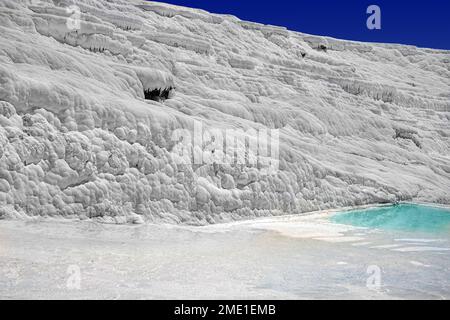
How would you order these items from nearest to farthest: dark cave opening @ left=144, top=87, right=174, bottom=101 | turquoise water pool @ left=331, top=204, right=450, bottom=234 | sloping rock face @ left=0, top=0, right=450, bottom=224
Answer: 1. sloping rock face @ left=0, top=0, right=450, bottom=224
2. turquoise water pool @ left=331, top=204, right=450, bottom=234
3. dark cave opening @ left=144, top=87, right=174, bottom=101

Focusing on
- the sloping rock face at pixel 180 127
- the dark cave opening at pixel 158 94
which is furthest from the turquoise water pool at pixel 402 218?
the dark cave opening at pixel 158 94

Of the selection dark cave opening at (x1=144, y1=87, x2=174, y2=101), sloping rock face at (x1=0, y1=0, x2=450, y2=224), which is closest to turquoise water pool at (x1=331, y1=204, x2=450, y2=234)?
sloping rock face at (x1=0, y1=0, x2=450, y2=224)

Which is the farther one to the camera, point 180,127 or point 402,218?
point 402,218

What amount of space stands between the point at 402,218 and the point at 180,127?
5.52 meters

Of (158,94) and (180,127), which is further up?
(158,94)

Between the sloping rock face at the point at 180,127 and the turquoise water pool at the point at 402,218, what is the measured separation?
0.59 metres

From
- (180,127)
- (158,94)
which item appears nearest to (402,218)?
(180,127)

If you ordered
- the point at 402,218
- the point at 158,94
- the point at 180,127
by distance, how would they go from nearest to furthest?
the point at 180,127
the point at 402,218
the point at 158,94

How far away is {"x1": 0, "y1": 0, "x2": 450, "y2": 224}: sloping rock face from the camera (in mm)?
9219

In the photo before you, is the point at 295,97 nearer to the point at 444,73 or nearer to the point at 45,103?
the point at 45,103

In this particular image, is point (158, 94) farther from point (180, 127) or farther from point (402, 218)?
point (402, 218)

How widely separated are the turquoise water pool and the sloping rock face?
590mm

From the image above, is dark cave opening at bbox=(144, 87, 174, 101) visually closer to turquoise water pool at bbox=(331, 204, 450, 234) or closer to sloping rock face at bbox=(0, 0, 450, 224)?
sloping rock face at bbox=(0, 0, 450, 224)

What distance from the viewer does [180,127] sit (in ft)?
36.5
